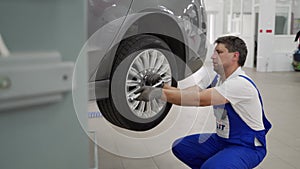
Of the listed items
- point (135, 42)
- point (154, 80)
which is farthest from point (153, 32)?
point (154, 80)

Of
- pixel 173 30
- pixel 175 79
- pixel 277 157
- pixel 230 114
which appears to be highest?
pixel 173 30

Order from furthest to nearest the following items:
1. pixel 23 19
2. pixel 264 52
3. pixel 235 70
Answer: pixel 264 52 < pixel 235 70 < pixel 23 19

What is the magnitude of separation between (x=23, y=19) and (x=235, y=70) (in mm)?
1450

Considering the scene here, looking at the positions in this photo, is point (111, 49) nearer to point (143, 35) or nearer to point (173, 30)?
point (143, 35)

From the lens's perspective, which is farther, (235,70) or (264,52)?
(264,52)

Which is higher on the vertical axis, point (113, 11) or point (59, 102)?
point (113, 11)

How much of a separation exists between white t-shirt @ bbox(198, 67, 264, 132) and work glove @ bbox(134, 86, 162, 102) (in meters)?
0.31

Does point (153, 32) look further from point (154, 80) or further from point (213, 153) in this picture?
point (213, 153)

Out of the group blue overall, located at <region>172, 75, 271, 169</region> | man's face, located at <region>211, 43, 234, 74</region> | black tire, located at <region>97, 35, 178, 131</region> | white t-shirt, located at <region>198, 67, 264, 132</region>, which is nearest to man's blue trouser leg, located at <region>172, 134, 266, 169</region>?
blue overall, located at <region>172, 75, 271, 169</region>

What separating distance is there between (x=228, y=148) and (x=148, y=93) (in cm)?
54

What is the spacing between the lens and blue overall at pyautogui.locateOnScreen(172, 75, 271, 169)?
159cm

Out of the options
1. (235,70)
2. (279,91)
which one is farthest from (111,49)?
(279,91)

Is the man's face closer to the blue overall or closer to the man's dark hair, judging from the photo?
the man's dark hair

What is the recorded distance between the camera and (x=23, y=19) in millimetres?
411
